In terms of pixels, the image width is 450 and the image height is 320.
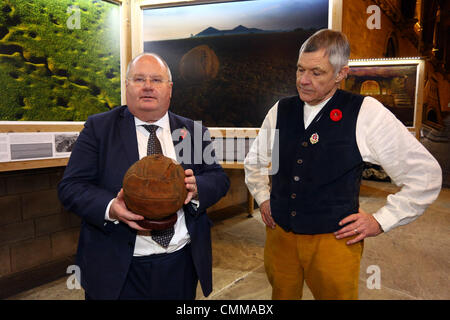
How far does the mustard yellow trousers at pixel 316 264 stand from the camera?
1696 millimetres

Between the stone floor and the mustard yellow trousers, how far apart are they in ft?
4.85

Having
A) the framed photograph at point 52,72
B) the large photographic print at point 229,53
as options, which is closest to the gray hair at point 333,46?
the large photographic print at point 229,53

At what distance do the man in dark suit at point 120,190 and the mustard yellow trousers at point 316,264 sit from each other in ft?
1.42

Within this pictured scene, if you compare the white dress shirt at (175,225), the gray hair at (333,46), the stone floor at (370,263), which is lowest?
the stone floor at (370,263)

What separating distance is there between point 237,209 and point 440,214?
12.6 ft

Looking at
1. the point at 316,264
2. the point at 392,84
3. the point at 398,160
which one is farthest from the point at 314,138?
the point at 392,84

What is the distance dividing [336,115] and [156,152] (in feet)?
3.09

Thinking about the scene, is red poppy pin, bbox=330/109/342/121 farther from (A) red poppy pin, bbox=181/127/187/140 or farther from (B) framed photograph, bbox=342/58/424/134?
(B) framed photograph, bbox=342/58/424/134

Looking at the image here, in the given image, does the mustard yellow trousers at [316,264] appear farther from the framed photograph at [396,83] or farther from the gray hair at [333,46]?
the framed photograph at [396,83]

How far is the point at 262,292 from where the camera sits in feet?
10.8

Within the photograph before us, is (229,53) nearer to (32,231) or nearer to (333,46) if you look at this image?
(333,46)

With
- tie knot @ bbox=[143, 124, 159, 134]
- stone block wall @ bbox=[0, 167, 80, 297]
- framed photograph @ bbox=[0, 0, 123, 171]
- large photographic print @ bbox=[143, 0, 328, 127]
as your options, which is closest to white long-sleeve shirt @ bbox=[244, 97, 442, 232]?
tie knot @ bbox=[143, 124, 159, 134]

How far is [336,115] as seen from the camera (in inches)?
66.1

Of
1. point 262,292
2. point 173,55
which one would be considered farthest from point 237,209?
point 173,55
